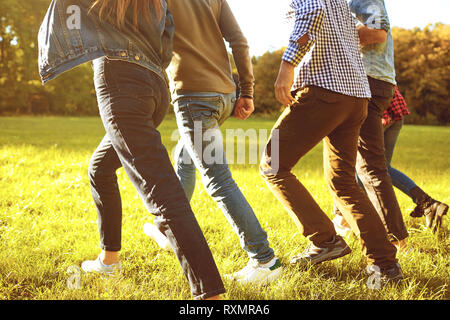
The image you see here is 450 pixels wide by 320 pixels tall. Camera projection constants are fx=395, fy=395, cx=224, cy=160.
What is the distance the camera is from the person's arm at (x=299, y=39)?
217 centimetres

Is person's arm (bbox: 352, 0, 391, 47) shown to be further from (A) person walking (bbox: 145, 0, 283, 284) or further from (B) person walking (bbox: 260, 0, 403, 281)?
(A) person walking (bbox: 145, 0, 283, 284)

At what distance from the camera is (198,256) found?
171 cm

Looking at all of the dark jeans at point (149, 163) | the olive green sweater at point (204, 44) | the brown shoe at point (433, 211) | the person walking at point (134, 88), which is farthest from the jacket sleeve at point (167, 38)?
the brown shoe at point (433, 211)

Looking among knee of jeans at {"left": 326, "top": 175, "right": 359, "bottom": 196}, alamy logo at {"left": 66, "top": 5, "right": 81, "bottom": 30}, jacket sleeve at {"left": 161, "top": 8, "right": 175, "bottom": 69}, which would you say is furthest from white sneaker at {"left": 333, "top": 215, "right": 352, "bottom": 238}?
alamy logo at {"left": 66, "top": 5, "right": 81, "bottom": 30}

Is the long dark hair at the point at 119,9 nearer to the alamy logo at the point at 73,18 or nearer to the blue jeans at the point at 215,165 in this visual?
the alamy logo at the point at 73,18

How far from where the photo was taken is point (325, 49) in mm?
2275

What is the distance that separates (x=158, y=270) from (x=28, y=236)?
1.18 metres

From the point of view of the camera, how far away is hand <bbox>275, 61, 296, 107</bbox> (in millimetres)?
2230

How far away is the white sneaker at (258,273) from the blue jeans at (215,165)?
4cm

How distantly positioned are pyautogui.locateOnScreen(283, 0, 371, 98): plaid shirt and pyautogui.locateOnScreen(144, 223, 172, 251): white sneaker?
1448 millimetres

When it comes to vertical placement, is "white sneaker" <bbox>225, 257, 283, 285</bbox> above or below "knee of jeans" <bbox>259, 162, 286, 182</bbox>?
below

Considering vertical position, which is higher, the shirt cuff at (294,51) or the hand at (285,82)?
the shirt cuff at (294,51)

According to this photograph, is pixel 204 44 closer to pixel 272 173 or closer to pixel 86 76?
pixel 272 173
